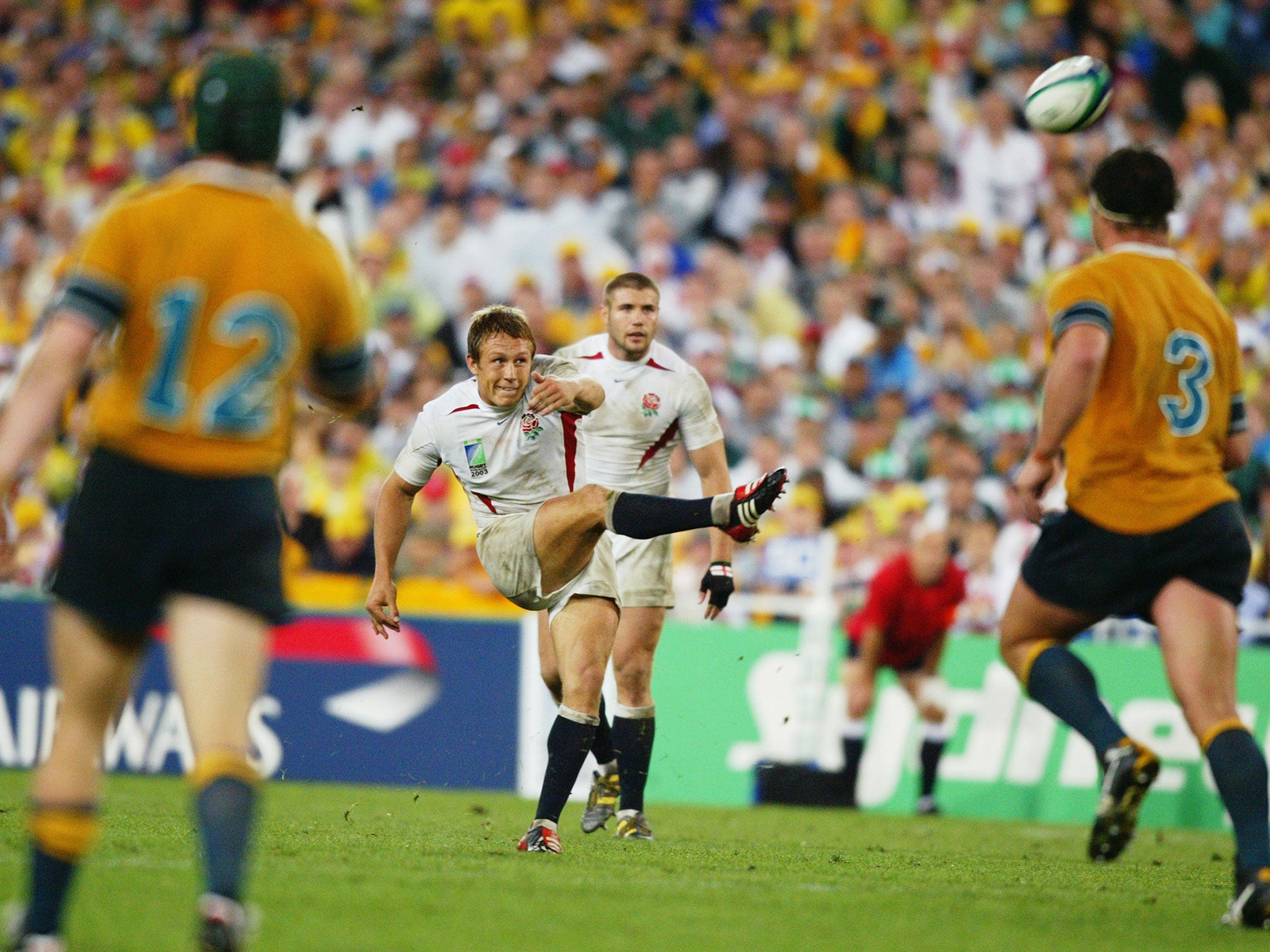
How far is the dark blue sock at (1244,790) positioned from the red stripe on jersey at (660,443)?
3905mm

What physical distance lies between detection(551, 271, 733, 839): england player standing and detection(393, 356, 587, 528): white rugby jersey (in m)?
0.87

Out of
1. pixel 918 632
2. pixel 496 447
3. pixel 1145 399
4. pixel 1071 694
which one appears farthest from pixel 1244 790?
pixel 918 632

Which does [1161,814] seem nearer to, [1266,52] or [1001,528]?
[1001,528]

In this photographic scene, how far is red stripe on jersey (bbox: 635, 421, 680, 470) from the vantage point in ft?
29.1

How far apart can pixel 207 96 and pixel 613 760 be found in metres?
5.40

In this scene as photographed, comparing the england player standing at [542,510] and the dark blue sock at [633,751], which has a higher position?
the england player standing at [542,510]

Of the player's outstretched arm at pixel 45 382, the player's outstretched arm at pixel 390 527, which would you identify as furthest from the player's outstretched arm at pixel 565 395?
the player's outstretched arm at pixel 45 382

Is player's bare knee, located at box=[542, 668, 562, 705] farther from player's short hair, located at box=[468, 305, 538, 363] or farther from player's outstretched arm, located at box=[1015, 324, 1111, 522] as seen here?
player's outstretched arm, located at box=[1015, 324, 1111, 522]

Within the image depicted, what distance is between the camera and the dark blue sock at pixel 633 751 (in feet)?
28.2

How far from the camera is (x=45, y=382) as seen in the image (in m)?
3.98

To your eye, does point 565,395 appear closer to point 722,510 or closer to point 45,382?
point 722,510

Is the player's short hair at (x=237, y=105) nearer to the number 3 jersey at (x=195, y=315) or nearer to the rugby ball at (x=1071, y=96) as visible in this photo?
the number 3 jersey at (x=195, y=315)

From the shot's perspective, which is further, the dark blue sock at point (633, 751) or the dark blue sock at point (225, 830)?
the dark blue sock at point (633, 751)

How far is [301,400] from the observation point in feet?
51.0
